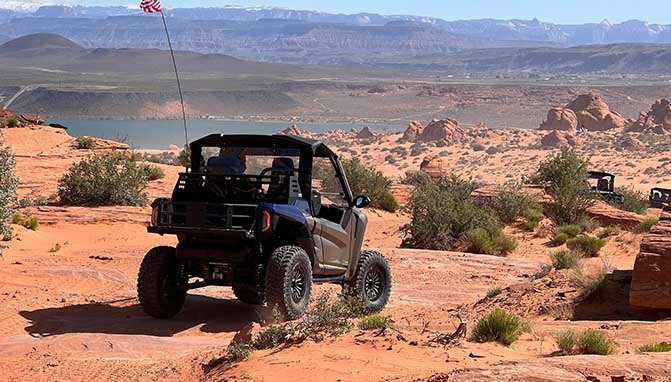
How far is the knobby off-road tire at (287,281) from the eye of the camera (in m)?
9.63

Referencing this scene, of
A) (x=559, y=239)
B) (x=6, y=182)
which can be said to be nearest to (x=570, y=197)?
(x=559, y=239)

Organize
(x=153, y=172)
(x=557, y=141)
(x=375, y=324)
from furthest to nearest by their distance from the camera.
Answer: (x=557, y=141), (x=153, y=172), (x=375, y=324)

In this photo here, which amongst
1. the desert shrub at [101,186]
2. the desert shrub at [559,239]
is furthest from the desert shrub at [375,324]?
the desert shrub at [101,186]

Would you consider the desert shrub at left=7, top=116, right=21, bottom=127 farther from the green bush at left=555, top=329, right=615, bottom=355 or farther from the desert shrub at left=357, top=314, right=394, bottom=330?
the green bush at left=555, top=329, right=615, bottom=355

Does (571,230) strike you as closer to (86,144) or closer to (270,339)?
(270,339)

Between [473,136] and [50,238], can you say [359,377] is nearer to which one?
[50,238]

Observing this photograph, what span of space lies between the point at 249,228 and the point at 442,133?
5992cm

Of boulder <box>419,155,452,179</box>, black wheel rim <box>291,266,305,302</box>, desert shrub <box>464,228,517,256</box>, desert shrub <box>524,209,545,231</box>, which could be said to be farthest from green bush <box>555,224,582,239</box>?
boulder <box>419,155,452,179</box>

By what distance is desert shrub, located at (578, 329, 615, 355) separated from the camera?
741cm

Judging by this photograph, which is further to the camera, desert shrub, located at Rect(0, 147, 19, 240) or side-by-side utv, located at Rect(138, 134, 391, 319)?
desert shrub, located at Rect(0, 147, 19, 240)

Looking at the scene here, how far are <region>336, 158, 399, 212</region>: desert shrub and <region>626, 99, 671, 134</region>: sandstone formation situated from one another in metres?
51.2

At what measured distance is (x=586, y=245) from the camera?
17891 millimetres

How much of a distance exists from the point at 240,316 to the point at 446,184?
1445 cm

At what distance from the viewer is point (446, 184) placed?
80.8 ft
